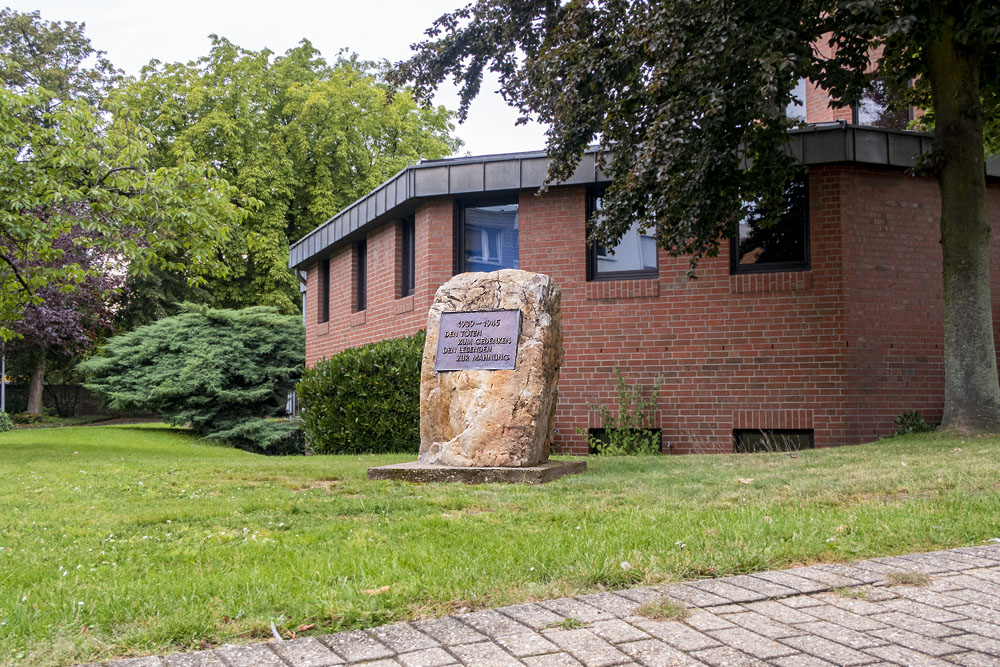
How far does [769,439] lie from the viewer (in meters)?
11.9

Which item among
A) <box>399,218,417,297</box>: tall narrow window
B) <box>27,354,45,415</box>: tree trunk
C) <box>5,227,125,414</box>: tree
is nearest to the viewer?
Answer: <box>399,218,417,297</box>: tall narrow window

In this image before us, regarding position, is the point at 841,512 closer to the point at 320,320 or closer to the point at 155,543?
the point at 155,543

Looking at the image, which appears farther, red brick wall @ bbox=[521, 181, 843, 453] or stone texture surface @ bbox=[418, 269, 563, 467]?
red brick wall @ bbox=[521, 181, 843, 453]

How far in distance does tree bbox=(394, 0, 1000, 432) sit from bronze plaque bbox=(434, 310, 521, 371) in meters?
2.34

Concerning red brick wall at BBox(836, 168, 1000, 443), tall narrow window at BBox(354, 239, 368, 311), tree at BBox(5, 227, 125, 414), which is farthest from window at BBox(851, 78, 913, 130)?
tree at BBox(5, 227, 125, 414)

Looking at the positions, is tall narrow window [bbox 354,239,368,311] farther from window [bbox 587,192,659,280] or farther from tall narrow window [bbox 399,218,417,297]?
window [bbox 587,192,659,280]

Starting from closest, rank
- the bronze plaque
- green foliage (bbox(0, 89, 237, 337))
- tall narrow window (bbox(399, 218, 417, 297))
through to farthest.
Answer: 1. the bronze plaque
2. green foliage (bbox(0, 89, 237, 337))
3. tall narrow window (bbox(399, 218, 417, 297))

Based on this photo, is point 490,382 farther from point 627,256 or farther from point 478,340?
point 627,256

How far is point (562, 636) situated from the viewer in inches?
113

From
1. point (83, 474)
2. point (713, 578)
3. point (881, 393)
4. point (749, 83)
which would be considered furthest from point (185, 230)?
point (713, 578)

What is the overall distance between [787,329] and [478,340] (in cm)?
540

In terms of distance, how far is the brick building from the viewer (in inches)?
458

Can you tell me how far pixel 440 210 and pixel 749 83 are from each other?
5998mm

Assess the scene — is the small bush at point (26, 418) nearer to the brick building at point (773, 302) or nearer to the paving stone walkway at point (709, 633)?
the brick building at point (773, 302)
